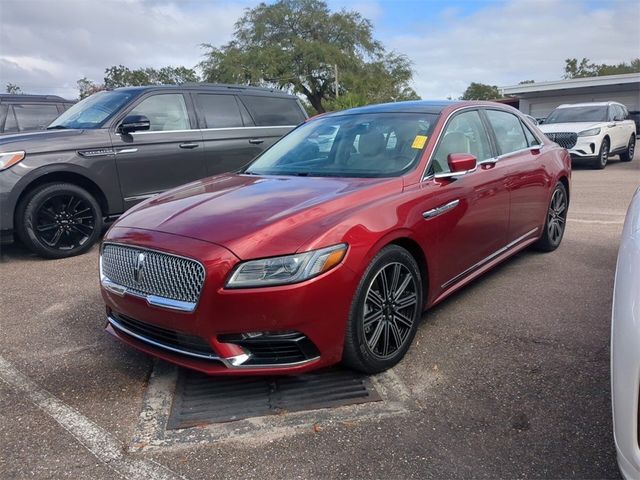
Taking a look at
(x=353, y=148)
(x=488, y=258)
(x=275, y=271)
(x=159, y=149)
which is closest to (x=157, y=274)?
(x=275, y=271)

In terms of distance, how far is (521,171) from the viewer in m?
4.57

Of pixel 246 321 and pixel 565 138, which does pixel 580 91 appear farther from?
pixel 246 321

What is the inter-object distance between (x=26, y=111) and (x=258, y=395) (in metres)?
8.18

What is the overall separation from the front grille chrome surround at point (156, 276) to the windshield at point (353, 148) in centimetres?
135

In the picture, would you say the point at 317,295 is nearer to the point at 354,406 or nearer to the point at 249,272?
the point at 249,272

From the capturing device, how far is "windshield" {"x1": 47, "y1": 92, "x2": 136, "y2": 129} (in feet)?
20.6

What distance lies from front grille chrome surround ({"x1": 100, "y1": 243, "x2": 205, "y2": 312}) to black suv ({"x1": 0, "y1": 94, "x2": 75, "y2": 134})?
22.1ft

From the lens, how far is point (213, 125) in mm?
7043

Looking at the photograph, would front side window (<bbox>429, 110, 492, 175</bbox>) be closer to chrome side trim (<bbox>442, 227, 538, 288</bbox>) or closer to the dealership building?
chrome side trim (<bbox>442, 227, 538, 288</bbox>)

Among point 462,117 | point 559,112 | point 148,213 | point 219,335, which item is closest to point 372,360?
point 219,335

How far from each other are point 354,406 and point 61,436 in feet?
4.96

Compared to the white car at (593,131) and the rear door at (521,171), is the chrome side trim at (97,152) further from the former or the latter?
the white car at (593,131)

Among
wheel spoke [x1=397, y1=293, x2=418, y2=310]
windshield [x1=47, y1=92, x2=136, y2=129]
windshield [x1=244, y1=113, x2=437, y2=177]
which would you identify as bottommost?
wheel spoke [x1=397, y1=293, x2=418, y2=310]

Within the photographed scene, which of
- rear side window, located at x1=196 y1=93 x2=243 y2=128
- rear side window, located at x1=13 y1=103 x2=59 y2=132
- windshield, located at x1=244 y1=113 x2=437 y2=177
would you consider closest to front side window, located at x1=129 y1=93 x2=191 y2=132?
rear side window, located at x1=196 y1=93 x2=243 y2=128
